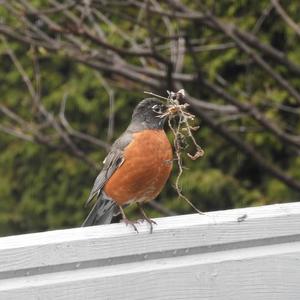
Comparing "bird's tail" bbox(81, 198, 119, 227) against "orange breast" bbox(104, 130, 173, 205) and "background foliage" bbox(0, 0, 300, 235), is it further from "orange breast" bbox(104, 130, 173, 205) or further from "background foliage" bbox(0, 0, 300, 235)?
"background foliage" bbox(0, 0, 300, 235)

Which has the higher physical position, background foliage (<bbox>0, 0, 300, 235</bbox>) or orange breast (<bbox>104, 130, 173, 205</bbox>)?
orange breast (<bbox>104, 130, 173, 205</bbox>)

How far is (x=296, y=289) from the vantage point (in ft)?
6.88

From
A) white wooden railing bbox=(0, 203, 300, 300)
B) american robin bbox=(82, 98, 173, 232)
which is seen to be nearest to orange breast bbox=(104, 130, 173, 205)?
american robin bbox=(82, 98, 173, 232)

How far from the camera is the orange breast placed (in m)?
3.02

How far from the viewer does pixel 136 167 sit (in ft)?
10.1

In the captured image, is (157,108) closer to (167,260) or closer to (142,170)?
(142,170)

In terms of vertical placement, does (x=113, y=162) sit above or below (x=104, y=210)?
above

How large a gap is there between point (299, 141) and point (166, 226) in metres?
1.97

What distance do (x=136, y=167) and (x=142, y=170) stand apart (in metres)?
0.04

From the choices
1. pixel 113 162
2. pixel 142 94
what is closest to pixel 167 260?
pixel 113 162

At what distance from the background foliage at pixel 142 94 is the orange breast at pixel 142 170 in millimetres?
600

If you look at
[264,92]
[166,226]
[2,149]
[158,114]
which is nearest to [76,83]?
[2,149]

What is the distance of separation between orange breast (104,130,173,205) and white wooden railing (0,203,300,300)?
82 cm

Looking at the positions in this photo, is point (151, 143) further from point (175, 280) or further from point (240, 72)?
point (240, 72)
